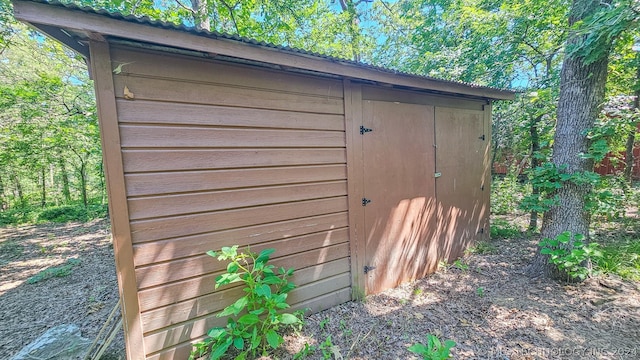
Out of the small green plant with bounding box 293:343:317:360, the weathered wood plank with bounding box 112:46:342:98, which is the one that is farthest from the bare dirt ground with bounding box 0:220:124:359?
the weathered wood plank with bounding box 112:46:342:98

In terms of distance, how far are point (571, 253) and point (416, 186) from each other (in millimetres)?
1637

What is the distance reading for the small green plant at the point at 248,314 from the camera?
1727mm

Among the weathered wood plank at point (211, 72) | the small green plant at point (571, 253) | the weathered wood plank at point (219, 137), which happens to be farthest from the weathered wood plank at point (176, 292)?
the small green plant at point (571, 253)

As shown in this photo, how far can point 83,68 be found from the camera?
6.17m

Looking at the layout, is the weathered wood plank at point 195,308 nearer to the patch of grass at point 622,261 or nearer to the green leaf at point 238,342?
the green leaf at point 238,342

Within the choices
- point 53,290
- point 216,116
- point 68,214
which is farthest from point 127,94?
point 68,214

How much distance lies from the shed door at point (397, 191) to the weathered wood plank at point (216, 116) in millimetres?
634

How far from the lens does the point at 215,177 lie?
1904 millimetres

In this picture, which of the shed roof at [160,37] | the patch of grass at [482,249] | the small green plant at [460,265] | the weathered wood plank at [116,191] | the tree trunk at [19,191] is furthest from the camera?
the tree trunk at [19,191]

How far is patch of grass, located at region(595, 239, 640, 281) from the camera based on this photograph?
265 centimetres

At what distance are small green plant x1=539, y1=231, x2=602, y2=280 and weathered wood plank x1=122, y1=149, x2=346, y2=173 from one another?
2443mm

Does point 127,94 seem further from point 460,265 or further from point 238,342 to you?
point 460,265

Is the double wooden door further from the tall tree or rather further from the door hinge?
the tall tree

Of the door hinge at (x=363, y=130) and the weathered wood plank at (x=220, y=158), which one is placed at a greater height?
the door hinge at (x=363, y=130)
